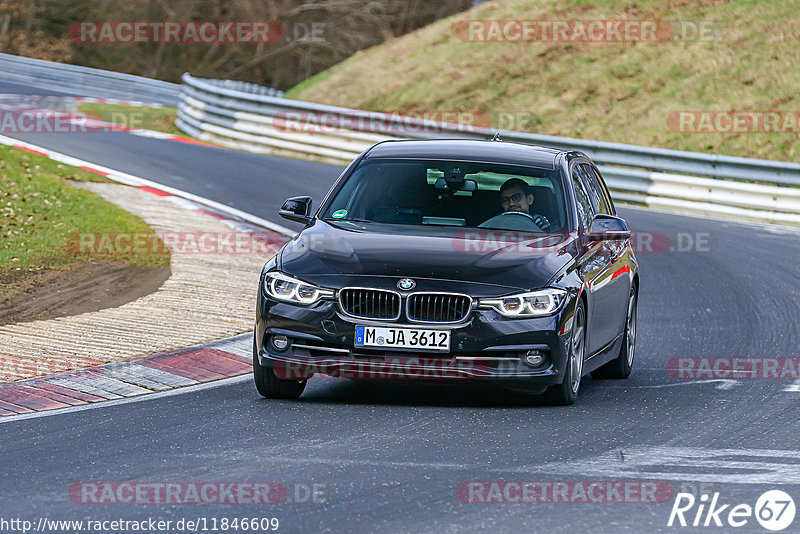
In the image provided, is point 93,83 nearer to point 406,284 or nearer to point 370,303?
point 370,303

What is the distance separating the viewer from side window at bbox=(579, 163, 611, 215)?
1040 centimetres

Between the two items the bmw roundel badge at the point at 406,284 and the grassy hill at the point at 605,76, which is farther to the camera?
the grassy hill at the point at 605,76

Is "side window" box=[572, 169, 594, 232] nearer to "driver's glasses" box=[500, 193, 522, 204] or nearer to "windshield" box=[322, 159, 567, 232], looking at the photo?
"windshield" box=[322, 159, 567, 232]

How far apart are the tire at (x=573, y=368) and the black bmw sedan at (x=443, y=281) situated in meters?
0.01

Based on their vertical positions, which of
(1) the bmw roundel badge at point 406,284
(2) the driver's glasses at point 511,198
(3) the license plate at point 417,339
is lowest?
(3) the license plate at point 417,339

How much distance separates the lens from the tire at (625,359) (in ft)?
33.6

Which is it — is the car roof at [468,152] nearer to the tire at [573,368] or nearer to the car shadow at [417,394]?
the tire at [573,368]

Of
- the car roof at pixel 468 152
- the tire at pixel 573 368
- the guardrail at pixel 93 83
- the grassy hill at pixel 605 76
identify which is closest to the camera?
the tire at pixel 573 368

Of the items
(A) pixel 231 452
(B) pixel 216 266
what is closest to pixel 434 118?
(B) pixel 216 266

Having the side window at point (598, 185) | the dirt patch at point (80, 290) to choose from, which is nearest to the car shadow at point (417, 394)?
the side window at point (598, 185)

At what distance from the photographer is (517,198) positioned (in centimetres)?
944

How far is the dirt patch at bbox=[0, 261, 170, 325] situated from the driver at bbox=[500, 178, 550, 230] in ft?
13.5

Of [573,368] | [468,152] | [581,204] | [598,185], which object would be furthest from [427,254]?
[598,185]

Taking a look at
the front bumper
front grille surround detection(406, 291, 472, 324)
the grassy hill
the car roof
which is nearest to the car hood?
front grille surround detection(406, 291, 472, 324)
